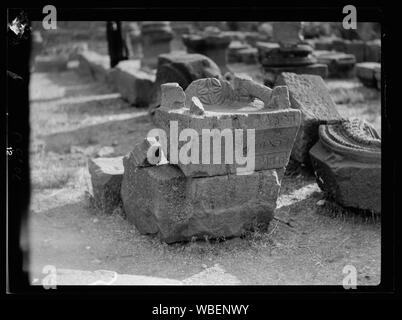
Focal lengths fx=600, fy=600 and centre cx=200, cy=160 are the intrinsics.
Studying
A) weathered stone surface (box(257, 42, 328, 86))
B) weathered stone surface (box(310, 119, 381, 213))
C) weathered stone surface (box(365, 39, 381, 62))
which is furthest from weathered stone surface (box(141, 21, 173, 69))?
weathered stone surface (box(310, 119, 381, 213))

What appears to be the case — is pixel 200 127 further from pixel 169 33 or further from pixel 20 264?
pixel 169 33

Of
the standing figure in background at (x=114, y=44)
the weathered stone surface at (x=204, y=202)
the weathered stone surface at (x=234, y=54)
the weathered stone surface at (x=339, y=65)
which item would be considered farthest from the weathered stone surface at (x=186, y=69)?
the weathered stone surface at (x=234, y=54)

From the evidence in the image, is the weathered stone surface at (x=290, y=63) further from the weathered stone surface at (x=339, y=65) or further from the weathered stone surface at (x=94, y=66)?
the weathered stone surface at (x=94, y=66)

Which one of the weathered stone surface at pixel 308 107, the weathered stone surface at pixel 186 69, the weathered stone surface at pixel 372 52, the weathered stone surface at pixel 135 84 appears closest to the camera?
the weathered stone surface at pixel 308 107

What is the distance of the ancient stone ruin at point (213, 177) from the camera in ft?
15.4

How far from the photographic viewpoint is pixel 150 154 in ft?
16.5

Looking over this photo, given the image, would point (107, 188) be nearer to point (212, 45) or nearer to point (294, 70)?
point (294, 70)

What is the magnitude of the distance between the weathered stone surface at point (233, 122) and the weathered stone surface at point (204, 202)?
12 cm

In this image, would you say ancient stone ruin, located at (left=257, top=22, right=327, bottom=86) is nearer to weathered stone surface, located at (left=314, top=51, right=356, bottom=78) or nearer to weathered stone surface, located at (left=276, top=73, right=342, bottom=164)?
weathered stone surface, located at (left=314, top=51, right=356, bottom=78)

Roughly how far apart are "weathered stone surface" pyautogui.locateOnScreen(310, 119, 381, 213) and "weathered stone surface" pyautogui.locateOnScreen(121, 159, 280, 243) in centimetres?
69

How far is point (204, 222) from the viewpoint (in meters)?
4.88

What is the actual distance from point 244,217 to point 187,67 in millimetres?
4367

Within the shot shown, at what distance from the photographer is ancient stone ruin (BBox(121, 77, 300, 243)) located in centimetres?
470
